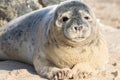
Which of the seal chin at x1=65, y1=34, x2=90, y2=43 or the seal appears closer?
the seal chin at x1=65, y1=34, x2=90, y2=43

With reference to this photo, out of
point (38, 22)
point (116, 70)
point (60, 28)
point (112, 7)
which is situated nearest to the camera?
point (60, 28)

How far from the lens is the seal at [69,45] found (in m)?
5.83

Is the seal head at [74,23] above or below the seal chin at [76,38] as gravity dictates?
above

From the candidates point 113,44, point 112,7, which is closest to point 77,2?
point 113,44

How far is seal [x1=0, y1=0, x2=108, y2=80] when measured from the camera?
583cm

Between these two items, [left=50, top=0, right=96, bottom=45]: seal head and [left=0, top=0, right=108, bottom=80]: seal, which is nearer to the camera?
[left=50, top=0, right=96, bottom=45]: seal head

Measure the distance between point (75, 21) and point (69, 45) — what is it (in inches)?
13.0

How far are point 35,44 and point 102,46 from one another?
0.87 meters

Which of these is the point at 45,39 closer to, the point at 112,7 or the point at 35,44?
the point at 35,44

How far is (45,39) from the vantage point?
627 centimetres

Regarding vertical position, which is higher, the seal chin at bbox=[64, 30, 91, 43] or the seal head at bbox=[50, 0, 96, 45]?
the seal head at bbox=[50, 0, 96, 45]

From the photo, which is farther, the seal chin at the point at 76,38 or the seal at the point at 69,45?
the seal at the point at 69,45

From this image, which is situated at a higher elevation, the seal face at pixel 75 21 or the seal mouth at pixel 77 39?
the seal face at pixel 75 21

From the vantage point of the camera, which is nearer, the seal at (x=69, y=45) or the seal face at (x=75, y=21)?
the seal face at (x=75, y=21)
